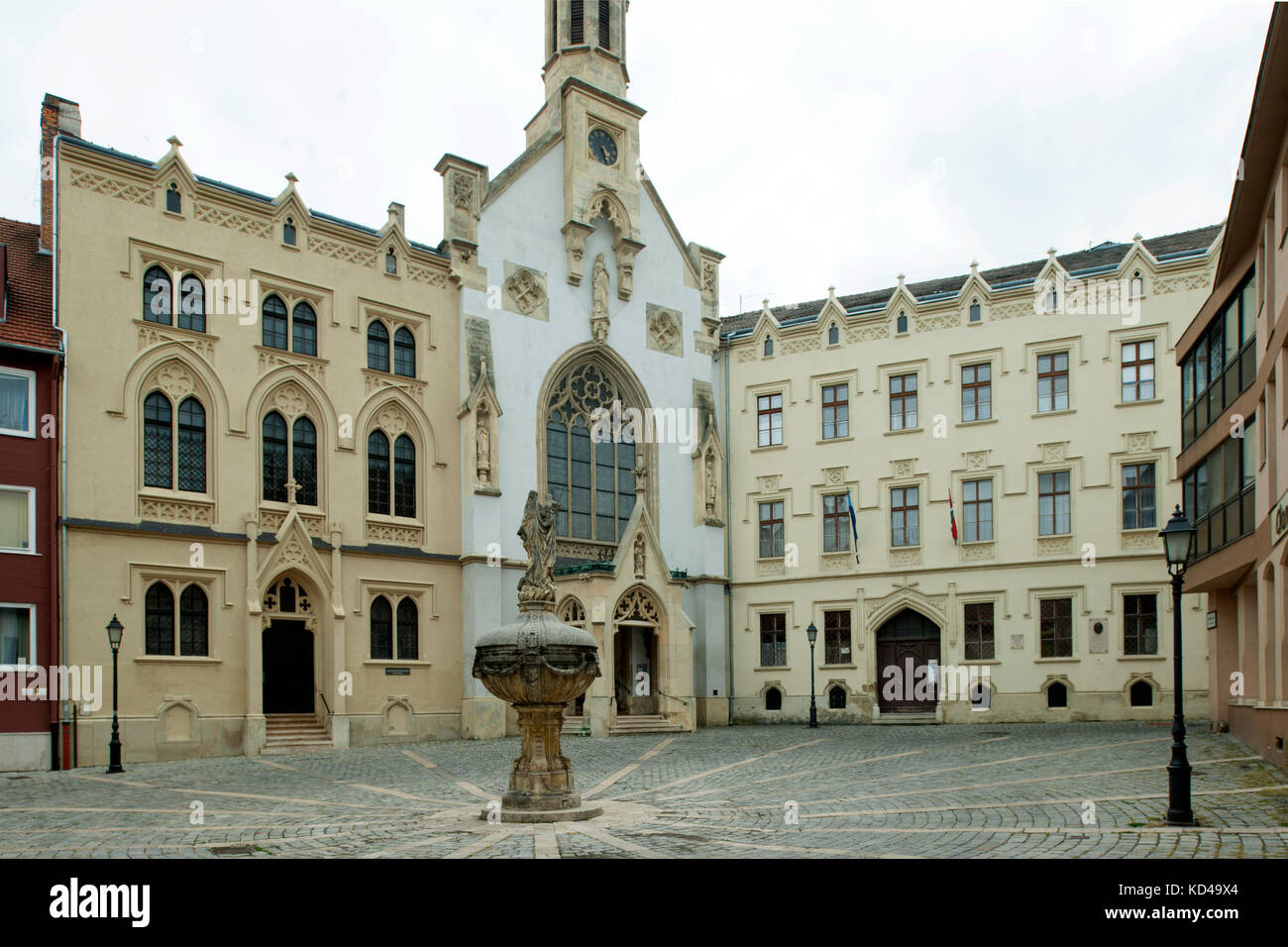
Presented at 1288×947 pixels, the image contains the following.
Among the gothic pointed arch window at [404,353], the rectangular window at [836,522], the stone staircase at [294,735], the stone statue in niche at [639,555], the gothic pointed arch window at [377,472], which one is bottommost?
the stone staircase at [294,735]

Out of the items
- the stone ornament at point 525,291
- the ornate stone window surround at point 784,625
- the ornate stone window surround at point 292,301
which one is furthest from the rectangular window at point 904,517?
the ornate stone window surround at point 292,301

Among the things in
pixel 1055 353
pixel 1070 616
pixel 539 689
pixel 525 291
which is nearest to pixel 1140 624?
pixel 1070 616

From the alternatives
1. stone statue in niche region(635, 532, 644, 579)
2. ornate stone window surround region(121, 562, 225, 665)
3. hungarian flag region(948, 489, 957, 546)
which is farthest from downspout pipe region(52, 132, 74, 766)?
hungarian flag region(948, 489, 957, 546)

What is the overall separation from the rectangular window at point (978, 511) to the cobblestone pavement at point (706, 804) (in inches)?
405

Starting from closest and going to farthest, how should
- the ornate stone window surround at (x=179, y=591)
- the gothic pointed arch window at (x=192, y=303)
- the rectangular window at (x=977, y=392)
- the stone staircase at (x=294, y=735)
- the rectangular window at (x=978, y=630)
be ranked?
the ornate stone window surround at (x=179, y=591) → the stone staircase at (x=294, y=735) → the gothic pointed arch window at (x=192, y=303) → the rectangular window at (x=978, y=630) → the rectangular window at (x=977, y=392)

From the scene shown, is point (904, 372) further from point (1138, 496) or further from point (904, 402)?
point (1138, 496)

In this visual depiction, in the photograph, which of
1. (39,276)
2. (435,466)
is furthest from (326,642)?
(39,276)

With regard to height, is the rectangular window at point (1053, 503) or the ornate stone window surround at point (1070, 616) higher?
the rectangular window at point (1053, 503)

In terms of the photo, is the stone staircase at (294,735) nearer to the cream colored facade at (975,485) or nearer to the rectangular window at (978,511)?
the cream colored facade at (975,485)

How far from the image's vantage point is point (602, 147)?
128 ft

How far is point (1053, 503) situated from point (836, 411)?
770 cm

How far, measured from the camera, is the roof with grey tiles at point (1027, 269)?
121 ft

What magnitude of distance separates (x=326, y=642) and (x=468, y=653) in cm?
442

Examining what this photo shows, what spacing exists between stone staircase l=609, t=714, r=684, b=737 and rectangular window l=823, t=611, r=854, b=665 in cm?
632
